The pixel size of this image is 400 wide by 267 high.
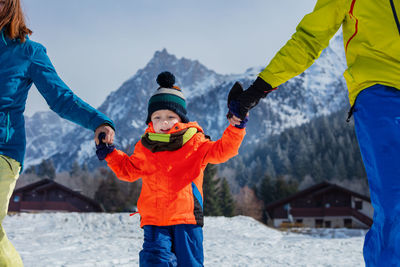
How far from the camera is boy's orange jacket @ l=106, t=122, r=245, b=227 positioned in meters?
2.69

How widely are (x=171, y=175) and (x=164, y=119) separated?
1.88 feet

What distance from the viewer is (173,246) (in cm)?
266

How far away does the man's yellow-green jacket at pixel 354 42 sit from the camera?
1777 mm

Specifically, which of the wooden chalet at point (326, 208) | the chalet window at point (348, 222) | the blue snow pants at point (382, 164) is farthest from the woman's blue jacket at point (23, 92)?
the chalet window at point (348, 222)

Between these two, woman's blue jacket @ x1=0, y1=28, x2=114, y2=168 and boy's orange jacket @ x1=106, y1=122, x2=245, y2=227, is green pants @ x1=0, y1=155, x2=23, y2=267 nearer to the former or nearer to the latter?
woman's blue jacket @ x1=0, y1=28, x2=114, y2=168

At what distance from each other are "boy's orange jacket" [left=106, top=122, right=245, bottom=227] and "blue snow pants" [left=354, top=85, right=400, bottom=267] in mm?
1043

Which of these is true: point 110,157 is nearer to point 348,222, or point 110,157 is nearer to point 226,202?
point 348,222

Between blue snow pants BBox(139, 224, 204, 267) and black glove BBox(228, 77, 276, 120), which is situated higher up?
black glove BBox(228, 77, 276, 120)

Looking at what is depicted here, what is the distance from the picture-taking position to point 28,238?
862 centimetres

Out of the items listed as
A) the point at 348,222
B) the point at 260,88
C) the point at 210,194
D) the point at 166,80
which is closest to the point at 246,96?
the point at 260,88

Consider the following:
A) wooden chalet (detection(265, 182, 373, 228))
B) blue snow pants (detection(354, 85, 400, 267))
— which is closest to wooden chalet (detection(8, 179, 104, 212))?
wooden chalet (detection(265, 182, 373, 228))

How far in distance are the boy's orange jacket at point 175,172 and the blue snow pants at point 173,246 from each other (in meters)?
0.06

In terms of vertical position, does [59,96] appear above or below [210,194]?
below

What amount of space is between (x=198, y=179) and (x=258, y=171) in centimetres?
9542
